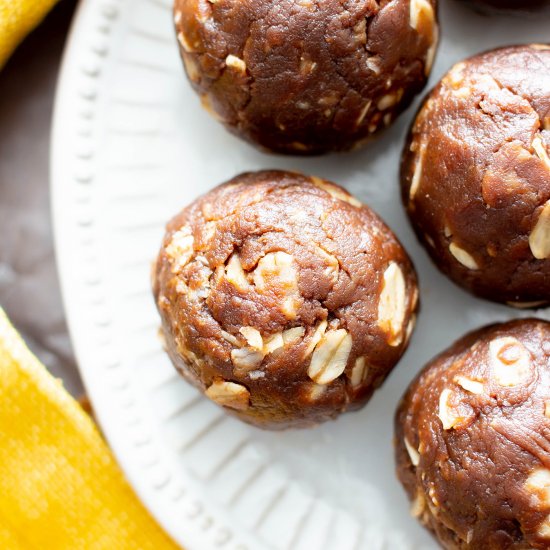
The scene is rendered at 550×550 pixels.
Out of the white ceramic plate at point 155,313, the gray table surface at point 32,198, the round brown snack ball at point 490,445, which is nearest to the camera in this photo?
the round brown snack ball at point 490,445

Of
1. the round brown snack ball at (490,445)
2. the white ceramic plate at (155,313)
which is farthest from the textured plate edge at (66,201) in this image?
the round brown snack ball at (490,445)

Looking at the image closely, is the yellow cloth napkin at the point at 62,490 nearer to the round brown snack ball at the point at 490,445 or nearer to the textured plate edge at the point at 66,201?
the textured plate edge at the point at 66,201

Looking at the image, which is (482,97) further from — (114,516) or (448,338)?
(114,516)

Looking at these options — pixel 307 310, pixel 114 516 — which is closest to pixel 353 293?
pixel 307 310

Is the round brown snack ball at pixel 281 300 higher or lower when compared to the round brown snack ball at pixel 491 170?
lower

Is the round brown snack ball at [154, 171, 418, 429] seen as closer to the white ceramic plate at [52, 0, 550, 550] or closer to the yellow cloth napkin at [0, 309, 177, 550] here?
the white ceramic plate at [52, 0, 550, 550]

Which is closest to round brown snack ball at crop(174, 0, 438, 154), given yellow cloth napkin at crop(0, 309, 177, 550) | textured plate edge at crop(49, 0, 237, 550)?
textured plate edge at crop(49, 0, 237, 550)
